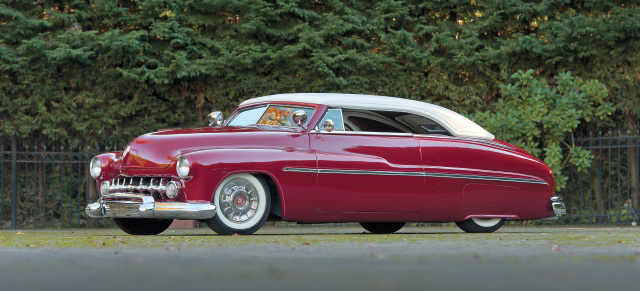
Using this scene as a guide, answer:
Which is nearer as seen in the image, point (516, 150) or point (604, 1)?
point (516, 150)

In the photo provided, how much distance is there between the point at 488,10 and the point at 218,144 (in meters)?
8.42

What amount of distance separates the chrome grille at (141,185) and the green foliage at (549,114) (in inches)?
274

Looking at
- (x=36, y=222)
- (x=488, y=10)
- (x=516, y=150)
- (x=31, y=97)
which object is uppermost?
(x=488, y=10)

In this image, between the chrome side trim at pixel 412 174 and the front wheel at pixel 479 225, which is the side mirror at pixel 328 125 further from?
the front wheel at pixel 479 225

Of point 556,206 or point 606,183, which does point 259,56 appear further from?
point 606,183

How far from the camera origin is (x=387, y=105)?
32.1ft

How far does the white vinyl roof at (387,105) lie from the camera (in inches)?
374

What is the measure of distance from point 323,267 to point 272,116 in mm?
4689

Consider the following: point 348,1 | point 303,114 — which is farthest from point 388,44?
point 303,114

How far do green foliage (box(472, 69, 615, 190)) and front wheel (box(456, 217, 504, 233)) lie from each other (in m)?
3.93

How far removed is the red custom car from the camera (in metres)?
8.45

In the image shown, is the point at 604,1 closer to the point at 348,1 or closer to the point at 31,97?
the point at 348,1

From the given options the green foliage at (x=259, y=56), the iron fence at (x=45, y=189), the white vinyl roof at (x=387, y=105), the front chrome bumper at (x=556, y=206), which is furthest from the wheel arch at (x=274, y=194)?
the iron fence at (x=45, y=189)

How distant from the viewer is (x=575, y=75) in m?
15.4
